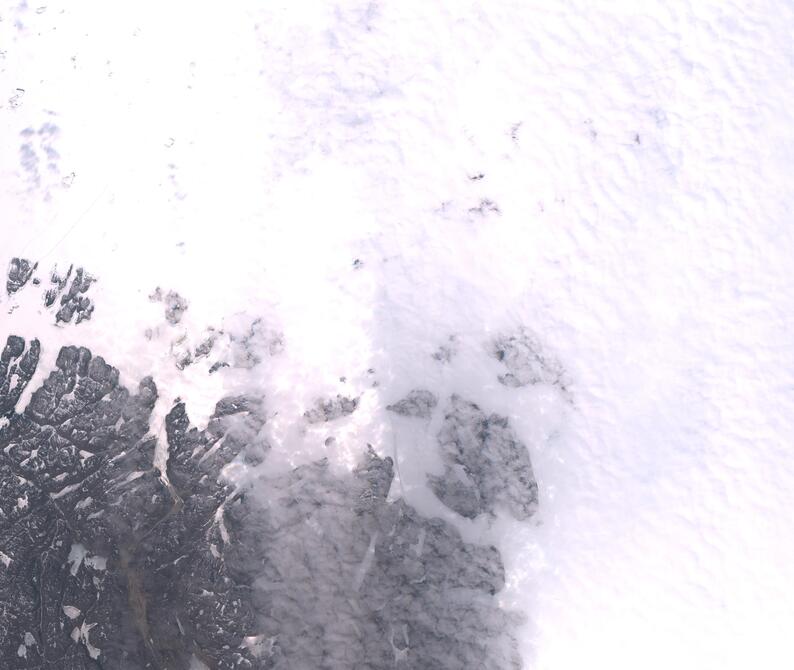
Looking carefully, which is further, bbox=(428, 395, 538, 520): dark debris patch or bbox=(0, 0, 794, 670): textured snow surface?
bbox=(428, 395, 538, 520): dark debris patch

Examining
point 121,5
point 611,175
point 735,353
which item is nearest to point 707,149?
point 611,175

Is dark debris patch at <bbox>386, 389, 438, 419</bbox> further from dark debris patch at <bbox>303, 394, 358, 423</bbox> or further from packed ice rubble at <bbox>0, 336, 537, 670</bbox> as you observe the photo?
dark debris patch at <bbox>303, 394, 358, 423</bbox>

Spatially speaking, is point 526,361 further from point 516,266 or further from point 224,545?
point 224,545

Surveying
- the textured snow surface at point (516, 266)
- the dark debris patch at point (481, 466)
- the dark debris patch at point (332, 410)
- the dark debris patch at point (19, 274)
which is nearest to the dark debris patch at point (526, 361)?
the textured snow surface at point (516, 266)

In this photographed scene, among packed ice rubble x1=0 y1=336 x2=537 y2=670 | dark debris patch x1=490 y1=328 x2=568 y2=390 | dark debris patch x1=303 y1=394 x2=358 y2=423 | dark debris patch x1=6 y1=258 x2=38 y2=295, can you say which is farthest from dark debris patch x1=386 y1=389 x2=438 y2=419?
dark debris patch x1=6 y1=258 x2=38 y2=295

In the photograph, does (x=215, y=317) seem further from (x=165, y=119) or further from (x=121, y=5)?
(x=121, y=5)

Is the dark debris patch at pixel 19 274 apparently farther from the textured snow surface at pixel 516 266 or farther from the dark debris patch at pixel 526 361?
the dark debris patch at pixel 526 361
